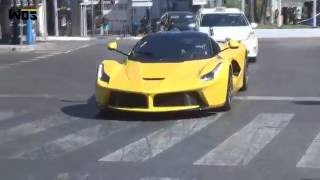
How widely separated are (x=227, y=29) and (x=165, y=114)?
34.1ft

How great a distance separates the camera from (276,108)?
12086mm

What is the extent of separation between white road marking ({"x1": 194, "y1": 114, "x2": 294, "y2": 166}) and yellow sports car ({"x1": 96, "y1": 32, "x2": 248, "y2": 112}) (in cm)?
87

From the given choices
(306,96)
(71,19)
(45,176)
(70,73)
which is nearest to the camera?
(45,176)

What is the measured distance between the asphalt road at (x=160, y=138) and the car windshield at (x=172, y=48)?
107cm

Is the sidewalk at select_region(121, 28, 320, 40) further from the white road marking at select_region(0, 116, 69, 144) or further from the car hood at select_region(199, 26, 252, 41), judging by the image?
the white road marking at select_region(0, 116, 69, 144)

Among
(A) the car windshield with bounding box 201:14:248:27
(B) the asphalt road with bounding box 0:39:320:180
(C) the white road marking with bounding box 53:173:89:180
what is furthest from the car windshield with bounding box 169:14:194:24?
(C) the white road marking with bounding box 53:173:89:180

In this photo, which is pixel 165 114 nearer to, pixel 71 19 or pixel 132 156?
pixel 132 156

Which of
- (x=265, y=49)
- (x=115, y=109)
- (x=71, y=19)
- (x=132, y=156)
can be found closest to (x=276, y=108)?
(x=115, y=109)

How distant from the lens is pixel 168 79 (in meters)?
11.0

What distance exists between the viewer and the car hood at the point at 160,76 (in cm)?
1084

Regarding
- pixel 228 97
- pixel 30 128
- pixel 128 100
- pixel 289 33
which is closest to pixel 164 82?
pixel 128 100

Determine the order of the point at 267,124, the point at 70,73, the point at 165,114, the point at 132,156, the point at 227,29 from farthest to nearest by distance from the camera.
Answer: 1. the point at 227,29
2. the point at 70,73
3. the point at 165,114
4. the point at 267,124
5. the point at 132,156

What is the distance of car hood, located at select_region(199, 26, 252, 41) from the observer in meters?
21.0

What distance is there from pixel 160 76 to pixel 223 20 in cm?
1151
